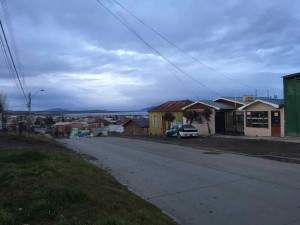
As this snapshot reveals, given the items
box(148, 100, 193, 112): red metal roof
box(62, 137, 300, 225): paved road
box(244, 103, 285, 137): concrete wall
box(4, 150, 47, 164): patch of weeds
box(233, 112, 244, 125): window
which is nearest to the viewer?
box(62, 137, 300, 225): paved road

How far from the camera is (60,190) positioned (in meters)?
6.84

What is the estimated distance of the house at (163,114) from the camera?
4542cm

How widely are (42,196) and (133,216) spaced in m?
1.77

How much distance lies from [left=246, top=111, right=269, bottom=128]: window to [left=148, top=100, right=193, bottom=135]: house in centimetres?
1299

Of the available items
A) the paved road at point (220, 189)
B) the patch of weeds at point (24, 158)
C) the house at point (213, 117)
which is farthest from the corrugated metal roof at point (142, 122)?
the patch of weeds at point (24, 158)

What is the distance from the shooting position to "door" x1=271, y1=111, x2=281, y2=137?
29.0 m

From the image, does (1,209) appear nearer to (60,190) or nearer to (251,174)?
(60,190)

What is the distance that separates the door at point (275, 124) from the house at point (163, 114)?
1615cm

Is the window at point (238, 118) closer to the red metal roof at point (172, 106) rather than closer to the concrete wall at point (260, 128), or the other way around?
the concrete wall at point (260, 128)

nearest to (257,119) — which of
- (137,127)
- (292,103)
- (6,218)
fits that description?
(292,103)

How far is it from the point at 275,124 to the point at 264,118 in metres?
1.39

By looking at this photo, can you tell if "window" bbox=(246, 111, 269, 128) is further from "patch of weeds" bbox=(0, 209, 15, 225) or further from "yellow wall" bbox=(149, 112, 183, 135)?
→ "patch of weeds" bbox=(0, 209, 15, 225)

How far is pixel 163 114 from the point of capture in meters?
48.7

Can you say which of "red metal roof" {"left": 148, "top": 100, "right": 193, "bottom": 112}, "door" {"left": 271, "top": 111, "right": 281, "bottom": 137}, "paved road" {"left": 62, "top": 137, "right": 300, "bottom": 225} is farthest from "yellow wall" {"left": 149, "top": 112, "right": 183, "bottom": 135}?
"paved road" {"left": 62, "top": 137, "right": 300, "bottom": 225}
